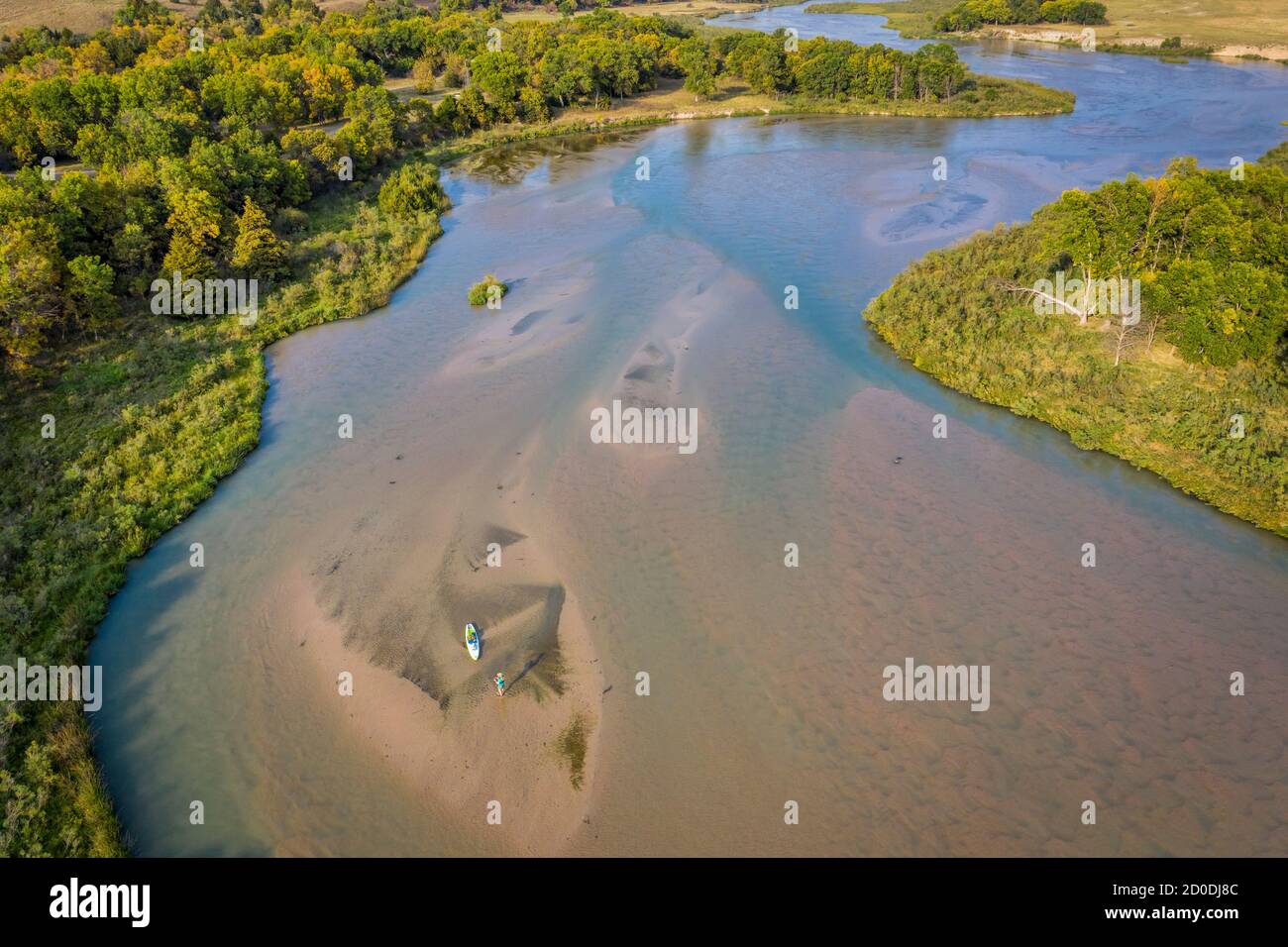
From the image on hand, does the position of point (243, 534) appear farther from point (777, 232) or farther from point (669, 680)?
point (777, 232)

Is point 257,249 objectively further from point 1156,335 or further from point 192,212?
point 1156,335

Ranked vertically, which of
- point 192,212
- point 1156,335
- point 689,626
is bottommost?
Result: point 689,626

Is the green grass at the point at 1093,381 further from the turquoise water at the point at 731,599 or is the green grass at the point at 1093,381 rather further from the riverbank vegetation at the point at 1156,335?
the turquoise water at the point at 731,599

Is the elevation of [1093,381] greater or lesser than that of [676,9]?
lesser

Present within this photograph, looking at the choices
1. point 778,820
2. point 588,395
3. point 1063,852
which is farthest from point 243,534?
point 1063,852

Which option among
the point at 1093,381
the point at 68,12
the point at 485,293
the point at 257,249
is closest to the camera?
the point at 1093,381

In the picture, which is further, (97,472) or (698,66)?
(698,66)

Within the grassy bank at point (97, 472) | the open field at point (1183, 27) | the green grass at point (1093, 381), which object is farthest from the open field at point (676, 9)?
the green grass at point (1093, 381)

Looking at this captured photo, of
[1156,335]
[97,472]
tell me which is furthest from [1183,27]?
[97,472]
